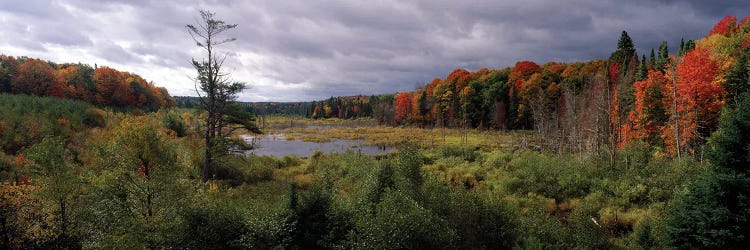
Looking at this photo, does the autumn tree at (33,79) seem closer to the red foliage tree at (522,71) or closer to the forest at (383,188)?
the forest at (383,188)

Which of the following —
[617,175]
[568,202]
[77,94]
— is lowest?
[568,202]

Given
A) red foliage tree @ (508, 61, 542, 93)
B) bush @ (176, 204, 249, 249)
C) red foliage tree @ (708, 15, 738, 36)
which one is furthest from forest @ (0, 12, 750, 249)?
red foliage tree @ (508, 61, 542, 93)

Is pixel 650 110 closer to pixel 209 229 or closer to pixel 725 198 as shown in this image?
pixel 725 198

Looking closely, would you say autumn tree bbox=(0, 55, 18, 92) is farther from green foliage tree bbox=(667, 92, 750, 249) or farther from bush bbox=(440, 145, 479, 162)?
green foliage tree bbox=(667, 92, 750, 249)

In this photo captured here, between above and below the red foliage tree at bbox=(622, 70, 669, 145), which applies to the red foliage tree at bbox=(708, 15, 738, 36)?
above

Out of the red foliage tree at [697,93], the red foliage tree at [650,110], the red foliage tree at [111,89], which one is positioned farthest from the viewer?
the red foliage tree at [111,89]

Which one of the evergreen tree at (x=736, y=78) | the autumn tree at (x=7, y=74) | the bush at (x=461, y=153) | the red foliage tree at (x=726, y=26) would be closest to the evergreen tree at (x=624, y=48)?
the red foliage tree at (x=726, y=26)

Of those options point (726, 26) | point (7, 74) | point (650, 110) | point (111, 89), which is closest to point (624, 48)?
point (726, 26)

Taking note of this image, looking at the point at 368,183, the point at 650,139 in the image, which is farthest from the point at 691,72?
the point at 368,183

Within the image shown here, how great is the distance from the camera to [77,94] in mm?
57750

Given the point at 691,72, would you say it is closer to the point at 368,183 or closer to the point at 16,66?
the point at 368,183

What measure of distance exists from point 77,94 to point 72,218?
55.6 metres

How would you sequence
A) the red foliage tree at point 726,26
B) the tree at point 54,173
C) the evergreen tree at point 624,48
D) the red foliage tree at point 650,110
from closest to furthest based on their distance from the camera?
the tree at point 54,173
the red foliage tree at point 650,110
the red foliage tree at point 726,26
the evergreen tree at point 624,48

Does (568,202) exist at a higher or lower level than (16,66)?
lower
